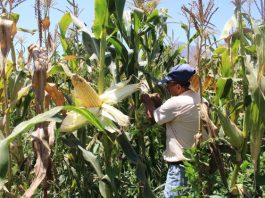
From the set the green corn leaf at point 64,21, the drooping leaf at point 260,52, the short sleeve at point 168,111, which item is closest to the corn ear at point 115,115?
the short sleeve at point 168,111

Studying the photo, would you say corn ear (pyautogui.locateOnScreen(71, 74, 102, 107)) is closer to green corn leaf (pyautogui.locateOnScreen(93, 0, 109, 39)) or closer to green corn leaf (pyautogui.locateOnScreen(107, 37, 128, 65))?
green corn leaf (pyautogui.locateOnScreen(93, 0, 109, 39))

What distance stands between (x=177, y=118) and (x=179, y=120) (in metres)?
0.02

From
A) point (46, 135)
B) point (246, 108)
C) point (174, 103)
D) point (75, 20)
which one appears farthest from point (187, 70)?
point (46, 135)

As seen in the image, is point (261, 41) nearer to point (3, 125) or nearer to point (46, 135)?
point (46, 135)

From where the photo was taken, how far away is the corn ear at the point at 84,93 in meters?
2.19

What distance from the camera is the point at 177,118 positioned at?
2584 mm

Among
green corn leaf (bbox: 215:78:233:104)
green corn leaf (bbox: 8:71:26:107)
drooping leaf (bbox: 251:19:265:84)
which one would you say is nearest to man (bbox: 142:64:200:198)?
green corn leaf (bbox: 215:78:233:104)

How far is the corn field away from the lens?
2.03 m

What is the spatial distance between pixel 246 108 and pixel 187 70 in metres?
0.44

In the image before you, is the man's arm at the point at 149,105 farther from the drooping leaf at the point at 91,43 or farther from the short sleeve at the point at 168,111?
the drooping leaf at the point at 91,43

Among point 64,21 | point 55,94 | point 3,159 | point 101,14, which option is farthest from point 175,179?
point 64,21

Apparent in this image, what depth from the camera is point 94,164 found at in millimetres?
2275

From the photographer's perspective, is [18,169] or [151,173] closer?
[18,169]

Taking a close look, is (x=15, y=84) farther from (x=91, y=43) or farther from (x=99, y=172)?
(x=99, y=172)
